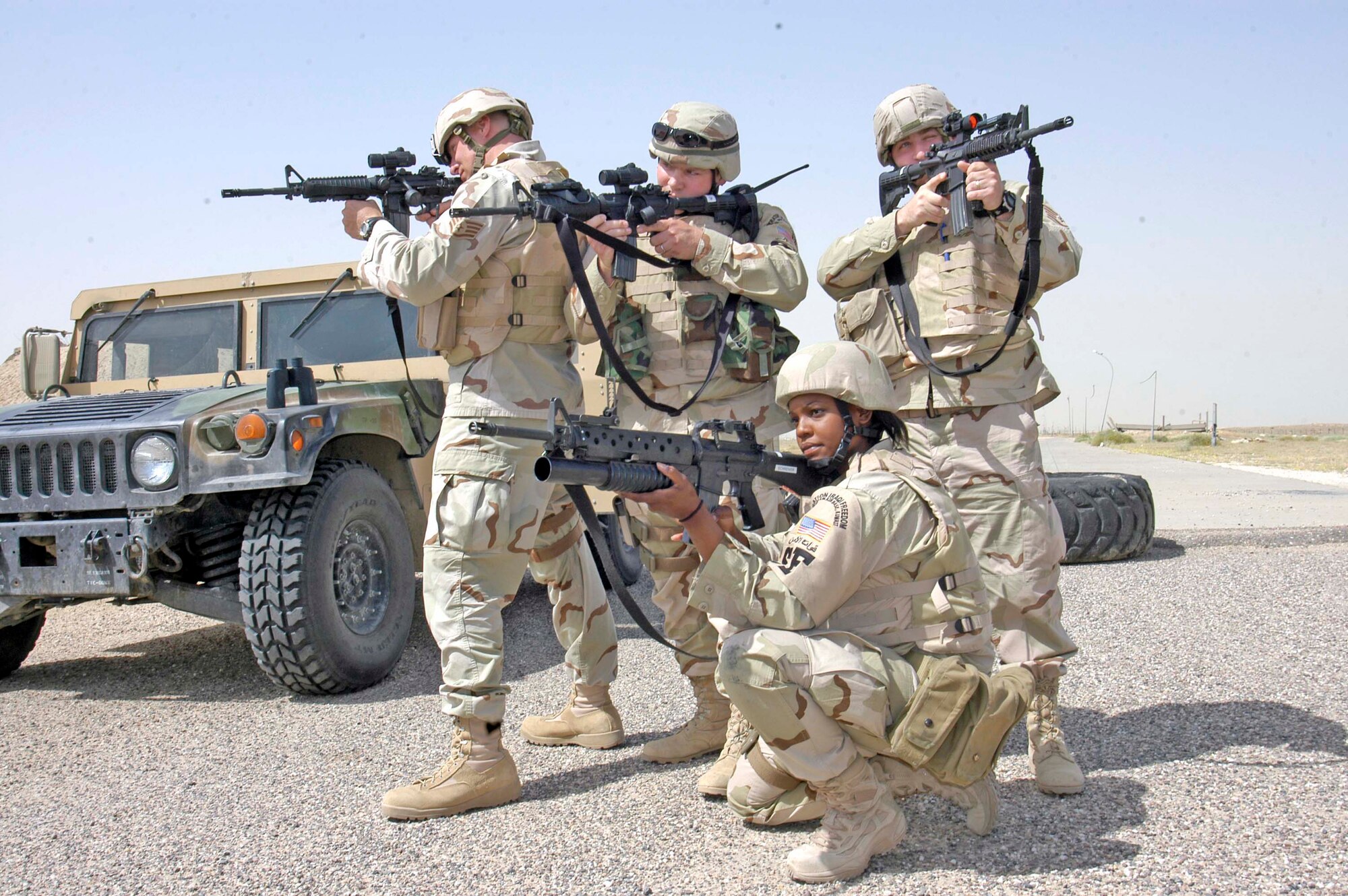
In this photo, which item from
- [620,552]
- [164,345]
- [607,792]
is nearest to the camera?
[607,792]

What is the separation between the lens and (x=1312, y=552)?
6773mm

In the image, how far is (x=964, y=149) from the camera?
312cm

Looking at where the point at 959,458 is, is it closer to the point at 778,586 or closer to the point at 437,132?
the point at 778,586

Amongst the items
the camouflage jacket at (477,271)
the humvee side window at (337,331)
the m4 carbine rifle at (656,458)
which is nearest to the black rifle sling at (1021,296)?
the m4 carbine rifle at (656,458)

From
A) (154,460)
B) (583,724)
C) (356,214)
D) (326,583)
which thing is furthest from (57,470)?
(583,724)

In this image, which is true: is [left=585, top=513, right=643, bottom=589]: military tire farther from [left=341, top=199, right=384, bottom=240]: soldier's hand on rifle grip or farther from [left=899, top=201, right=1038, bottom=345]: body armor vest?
[left=899, top=201, right=1038, bottom=345]: body armor vest

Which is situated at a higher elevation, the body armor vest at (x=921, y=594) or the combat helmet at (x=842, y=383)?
the combat helmet at (x=842, y=383)

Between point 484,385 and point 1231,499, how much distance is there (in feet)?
30.9

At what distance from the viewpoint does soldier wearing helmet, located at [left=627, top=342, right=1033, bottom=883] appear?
2.39 meters

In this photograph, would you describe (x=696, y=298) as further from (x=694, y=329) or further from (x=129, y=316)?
(x=129, y=316)

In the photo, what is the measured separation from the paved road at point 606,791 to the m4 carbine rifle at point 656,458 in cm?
81

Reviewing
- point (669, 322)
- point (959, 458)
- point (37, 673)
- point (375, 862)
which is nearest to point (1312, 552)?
point (959, 458)

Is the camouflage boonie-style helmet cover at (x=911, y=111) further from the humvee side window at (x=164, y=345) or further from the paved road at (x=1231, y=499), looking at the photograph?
the paved road at (x=1231, y=499)

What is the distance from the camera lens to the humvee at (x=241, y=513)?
400cm
